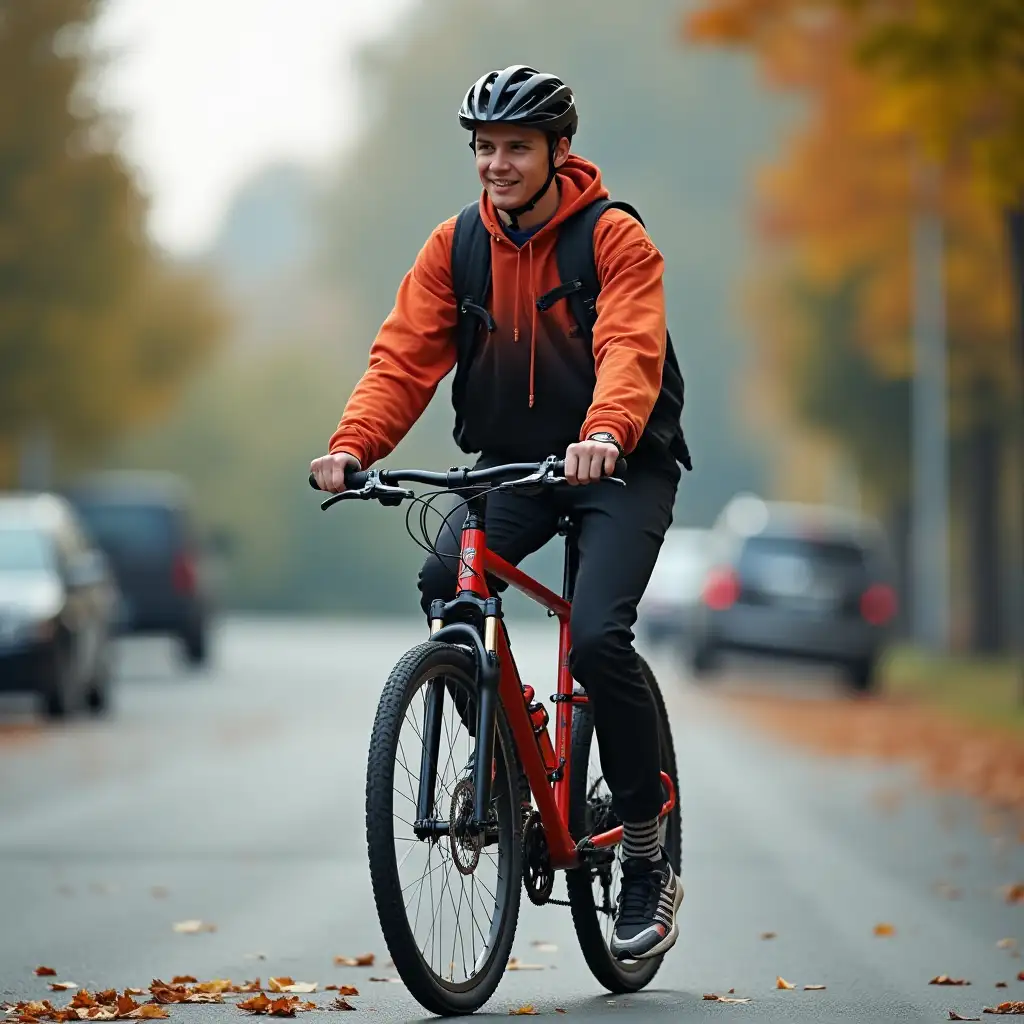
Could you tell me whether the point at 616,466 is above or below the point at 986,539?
above

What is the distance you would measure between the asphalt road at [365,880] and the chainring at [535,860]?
31 centimetres

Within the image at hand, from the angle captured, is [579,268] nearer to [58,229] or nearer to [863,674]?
[863,674]

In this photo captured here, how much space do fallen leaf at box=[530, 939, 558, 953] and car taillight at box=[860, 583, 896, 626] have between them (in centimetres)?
1802

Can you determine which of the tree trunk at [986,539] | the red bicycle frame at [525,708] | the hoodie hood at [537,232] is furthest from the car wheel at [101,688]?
the tree trunk at [986,539]

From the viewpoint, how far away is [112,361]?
34.5 m

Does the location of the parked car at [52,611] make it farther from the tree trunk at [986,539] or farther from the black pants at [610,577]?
the tree trunk at [986,539]

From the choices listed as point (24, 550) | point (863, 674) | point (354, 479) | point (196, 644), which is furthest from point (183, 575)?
point (354, 479)

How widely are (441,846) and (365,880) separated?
Result: 4120 mm

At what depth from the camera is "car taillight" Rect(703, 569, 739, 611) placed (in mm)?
26062

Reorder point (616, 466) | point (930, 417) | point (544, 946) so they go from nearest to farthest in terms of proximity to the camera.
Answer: point (616, 466) < point (544, 946) < point (930, 417)

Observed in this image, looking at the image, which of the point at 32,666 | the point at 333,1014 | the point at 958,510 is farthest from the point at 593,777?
the point at 958,510

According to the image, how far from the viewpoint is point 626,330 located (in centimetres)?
636

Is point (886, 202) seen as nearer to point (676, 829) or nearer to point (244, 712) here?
point (244, 712)

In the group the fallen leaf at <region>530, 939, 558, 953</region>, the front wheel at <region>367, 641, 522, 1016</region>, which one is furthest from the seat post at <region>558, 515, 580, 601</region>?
the fallen leaf at <region>530, 939, 558, 953</region>
